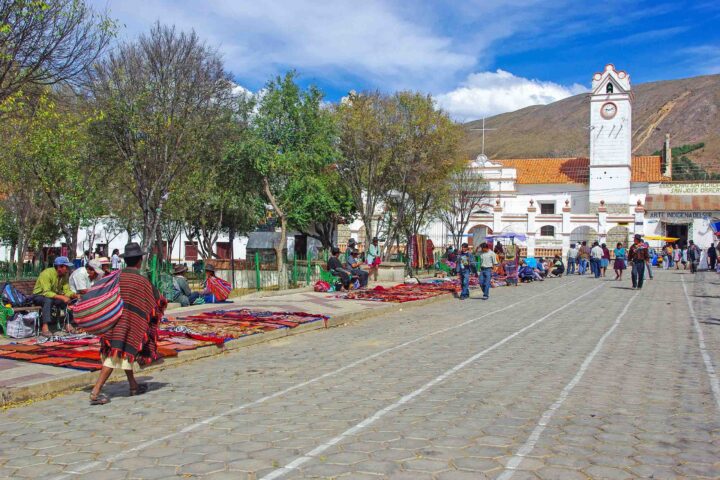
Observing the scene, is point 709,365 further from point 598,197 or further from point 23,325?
point 598,197

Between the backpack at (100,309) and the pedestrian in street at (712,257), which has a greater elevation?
the pedestrian in street at (712,257)

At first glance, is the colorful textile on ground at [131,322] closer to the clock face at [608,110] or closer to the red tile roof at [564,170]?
the red tile roof at [564,170]

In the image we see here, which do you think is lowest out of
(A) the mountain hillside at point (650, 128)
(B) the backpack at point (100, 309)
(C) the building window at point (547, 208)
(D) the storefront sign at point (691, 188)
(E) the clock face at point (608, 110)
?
(B) the backpack at point (100, 309)

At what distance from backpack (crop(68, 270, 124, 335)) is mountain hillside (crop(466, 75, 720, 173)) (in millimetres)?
112941

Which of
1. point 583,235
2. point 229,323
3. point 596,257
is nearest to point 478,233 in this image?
point 583,235

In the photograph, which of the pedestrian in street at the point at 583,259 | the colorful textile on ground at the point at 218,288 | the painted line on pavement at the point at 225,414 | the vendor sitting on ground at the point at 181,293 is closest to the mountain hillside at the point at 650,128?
the pedestrian in street at the point at 583,259

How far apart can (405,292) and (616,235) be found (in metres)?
36.2

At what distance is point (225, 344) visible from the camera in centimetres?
1079

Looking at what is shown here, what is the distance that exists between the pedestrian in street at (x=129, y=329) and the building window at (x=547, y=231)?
1937 inches

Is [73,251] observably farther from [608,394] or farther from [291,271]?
[608,394]

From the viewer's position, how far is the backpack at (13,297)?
11602mm

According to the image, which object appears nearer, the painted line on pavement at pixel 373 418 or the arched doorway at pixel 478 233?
the painted line on pavement at pixel 373 418

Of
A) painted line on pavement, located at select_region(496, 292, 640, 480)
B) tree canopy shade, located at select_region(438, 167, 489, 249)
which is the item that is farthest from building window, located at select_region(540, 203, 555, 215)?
painted line on pavement, located at select_region(496, 292, 640, 480)

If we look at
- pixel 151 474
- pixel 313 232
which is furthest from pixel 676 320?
pixel 313 232
